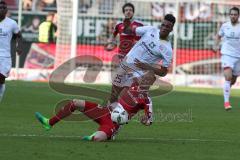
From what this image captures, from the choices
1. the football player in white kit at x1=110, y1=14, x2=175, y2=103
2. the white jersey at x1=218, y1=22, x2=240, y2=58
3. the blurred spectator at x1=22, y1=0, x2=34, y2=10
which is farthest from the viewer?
the blurred spectator at x1=22, y1=0, x2=34, y2=10

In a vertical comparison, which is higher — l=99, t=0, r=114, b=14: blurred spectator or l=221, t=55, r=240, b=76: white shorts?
l=99, t=0, r=114, b=14: blurred spectator

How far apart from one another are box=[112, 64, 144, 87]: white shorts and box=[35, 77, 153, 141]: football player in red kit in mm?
883

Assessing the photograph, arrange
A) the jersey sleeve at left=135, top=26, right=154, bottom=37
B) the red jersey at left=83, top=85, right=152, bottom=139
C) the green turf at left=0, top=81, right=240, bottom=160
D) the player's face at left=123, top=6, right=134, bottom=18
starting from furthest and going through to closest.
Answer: the player's face at left=123, top=6, right=134, bottom=18, the jersey sleeve at left=135, top=26, right=154, bottom=37, the red jersey at left=83, top=85, right=152, bottom=139, the green turf at left=0, top=81, right=240, bottom=160

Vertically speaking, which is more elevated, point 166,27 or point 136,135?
point 166,27

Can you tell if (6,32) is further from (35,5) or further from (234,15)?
(35,5)

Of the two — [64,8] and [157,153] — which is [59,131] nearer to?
[157,153]

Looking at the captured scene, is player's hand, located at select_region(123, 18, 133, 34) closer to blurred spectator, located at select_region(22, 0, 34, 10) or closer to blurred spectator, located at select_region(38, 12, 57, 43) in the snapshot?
blurred spectator, located at select_region(38, 12, 57, 43)

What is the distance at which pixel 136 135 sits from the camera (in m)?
13.8

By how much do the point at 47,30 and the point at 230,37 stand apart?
10968mm

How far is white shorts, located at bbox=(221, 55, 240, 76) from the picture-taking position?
2094 centimetres

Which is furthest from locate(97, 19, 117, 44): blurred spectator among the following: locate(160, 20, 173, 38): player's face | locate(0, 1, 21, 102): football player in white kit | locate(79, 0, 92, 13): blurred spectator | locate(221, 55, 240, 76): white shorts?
locate(160, 20, 173, 38): player's face

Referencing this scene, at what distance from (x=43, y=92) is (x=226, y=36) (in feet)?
19.2

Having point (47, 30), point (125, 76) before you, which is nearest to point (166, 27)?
point (125, 76)

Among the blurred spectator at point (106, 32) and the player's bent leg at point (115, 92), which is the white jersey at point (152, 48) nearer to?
the player's bent leg at point (115, 92)
